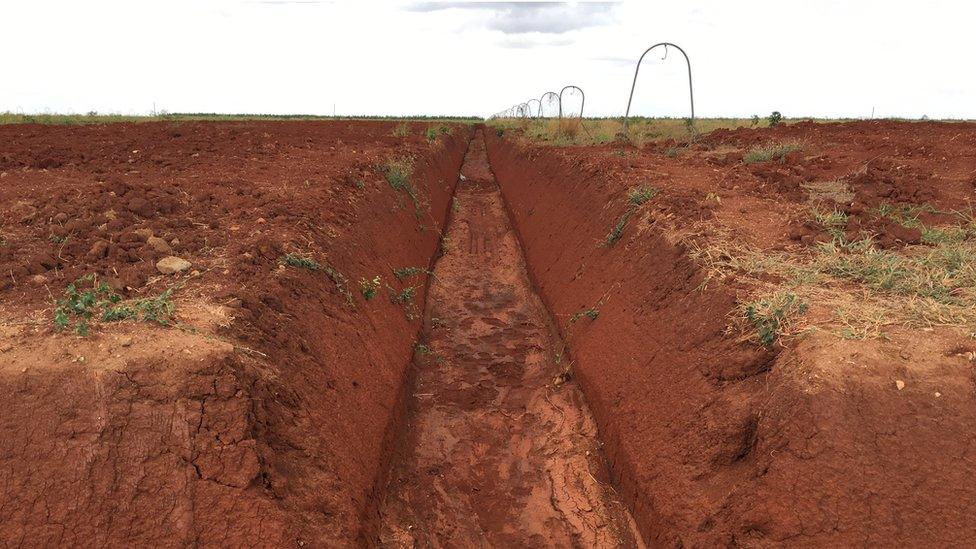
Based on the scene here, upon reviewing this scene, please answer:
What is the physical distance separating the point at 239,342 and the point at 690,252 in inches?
143

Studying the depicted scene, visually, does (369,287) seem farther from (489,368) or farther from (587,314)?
(587,314)

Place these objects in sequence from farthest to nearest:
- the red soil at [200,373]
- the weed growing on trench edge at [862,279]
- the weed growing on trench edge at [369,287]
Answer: the weed growing on trench edge at [369,287] → the weed growing on trench edge at [862,279] → the red soil at [200,373]

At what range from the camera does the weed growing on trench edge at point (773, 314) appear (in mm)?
3547

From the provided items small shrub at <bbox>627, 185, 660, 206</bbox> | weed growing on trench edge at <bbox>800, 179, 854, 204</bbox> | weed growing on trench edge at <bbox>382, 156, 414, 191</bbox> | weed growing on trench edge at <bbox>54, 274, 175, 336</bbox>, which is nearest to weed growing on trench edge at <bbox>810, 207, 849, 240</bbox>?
weed growing on trench edge at <bbox>800, 179, 854, 204</bbox>

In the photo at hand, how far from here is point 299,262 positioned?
4.80 metres

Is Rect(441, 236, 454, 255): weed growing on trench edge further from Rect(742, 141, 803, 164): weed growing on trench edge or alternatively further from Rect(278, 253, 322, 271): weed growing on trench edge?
Rect(742, 141, 803, 164): weed growing on trench edge

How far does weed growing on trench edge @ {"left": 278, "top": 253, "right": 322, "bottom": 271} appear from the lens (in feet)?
15.6

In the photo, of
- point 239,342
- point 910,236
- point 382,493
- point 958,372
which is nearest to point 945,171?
point 910,236

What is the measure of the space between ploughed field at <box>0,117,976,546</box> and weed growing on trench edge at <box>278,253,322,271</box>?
30mm

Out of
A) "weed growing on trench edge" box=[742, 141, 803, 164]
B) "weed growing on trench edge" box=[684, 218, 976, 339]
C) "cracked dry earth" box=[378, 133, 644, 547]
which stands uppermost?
"weed growing on trench edge" box=[742, 141, 803, 164]

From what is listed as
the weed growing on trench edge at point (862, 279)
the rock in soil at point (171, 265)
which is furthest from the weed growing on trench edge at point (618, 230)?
the rock in soil at point (171, 265)

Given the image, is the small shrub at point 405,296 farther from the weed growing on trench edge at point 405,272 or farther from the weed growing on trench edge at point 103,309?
the weed growing on trench edge at point 103,309

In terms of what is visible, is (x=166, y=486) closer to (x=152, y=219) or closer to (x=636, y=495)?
(x=636, y=495)

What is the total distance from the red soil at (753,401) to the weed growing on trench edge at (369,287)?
210cm
